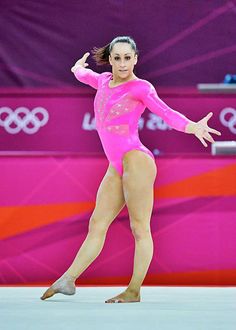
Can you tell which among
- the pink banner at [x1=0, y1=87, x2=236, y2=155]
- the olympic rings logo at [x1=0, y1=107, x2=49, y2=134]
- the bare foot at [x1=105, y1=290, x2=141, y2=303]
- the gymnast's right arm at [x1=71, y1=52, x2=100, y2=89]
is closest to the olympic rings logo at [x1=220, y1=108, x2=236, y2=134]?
the pink banner at [x1=0, y1=87, x2=236, y2=155]

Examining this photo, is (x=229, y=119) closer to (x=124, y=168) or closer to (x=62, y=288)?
(x=124, y=168)

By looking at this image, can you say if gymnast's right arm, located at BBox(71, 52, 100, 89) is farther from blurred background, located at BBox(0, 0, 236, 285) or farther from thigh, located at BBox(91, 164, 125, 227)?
blurred background, located at BBox(0, 0, 236, 285)

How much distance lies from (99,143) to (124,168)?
268 cm

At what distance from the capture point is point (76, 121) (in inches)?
287

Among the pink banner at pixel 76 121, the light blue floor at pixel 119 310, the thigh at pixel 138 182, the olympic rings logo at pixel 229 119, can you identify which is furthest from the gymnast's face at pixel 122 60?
the olympic rings logo at pixel 229 119

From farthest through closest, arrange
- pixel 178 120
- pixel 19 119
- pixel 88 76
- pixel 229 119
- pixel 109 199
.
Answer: pixel 19 119, pixel 229 119, pixel 88 76, pixel 109 199, pixel 178 120

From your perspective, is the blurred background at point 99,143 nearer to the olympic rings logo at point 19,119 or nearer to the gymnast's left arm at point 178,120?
the olympic rings logo at point 19,119

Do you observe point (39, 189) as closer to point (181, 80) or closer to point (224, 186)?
point (224, 186)

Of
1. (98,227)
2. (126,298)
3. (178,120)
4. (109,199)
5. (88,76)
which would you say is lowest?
→ (126,298)

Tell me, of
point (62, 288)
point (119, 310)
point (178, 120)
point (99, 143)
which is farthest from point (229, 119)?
point (119, 310)

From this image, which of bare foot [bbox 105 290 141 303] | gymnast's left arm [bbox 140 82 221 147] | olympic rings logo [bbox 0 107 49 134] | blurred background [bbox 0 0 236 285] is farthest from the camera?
olympic rings logo [bbox 0 107 49 134]

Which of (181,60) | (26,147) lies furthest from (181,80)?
(26,147)

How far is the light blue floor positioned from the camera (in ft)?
12.0

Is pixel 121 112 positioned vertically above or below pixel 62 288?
above
